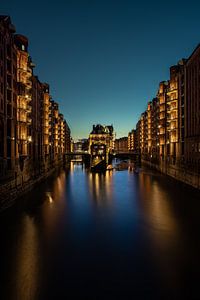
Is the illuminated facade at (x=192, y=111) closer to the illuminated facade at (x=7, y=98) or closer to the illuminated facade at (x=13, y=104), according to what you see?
the illuminated facade at (x=13, y=104)

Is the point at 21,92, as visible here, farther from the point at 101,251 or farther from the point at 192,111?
the point at 101,251

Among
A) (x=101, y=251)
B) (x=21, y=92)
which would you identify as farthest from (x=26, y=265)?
(x=21, y=92)

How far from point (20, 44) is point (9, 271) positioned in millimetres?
63557

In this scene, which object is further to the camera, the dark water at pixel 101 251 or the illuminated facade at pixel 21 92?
the illuminated facade at pixel 21 92

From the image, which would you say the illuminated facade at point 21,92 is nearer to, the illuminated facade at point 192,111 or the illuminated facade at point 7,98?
the illuminated facade at point 7,98

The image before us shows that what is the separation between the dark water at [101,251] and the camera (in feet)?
46.5

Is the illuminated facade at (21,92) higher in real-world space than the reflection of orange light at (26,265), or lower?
higher

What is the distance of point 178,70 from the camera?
8106cm

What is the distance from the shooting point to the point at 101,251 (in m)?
19.7

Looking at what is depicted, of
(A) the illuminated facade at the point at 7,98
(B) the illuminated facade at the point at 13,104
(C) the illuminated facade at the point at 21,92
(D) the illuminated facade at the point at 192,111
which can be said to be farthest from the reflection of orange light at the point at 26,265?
(D) the illuminated facade at the point at 192,111

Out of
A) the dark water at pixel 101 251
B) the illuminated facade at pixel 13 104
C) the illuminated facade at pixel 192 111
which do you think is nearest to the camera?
the dark water at pixel 101 251

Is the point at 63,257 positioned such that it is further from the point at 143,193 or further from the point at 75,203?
the point at 143,193

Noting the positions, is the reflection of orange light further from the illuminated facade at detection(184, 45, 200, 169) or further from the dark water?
the illuminated facade at detection(184, 45, 200, 169)

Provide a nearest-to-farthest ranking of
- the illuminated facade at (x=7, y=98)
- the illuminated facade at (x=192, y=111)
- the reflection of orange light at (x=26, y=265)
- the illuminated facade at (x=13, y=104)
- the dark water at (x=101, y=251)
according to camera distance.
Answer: the reflection of orange light at (x=26, y=265) < the dark water at (x=101, y=251) < the illuminated facade at (x=7, y=98) < the illuminated facade at (x=13, y=104) < the illuminated facade at (x=192, y=111)
